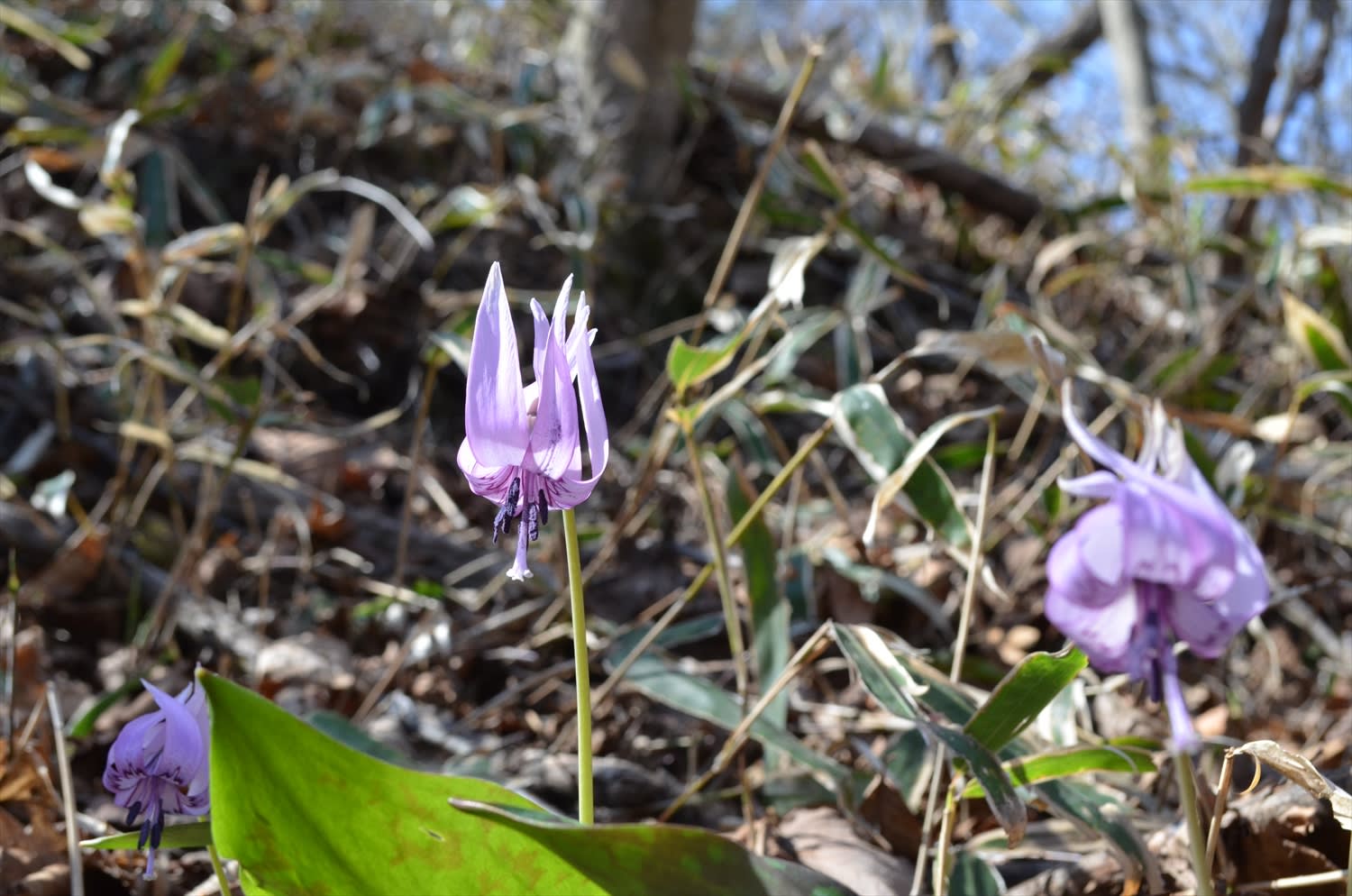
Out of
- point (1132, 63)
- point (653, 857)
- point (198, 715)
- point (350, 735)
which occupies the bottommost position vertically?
point (350, 735)

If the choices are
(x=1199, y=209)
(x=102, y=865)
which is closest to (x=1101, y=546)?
(x=102, y=865)

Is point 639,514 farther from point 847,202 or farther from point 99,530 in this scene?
point 99,530

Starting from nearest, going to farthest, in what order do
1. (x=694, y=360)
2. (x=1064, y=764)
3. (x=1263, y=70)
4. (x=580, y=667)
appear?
(x=580, y=667)
(x=1064, y=764)
(x=694, y=360)
(x=1263, y=70)

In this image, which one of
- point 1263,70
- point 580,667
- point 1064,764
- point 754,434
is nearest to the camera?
point 580,667

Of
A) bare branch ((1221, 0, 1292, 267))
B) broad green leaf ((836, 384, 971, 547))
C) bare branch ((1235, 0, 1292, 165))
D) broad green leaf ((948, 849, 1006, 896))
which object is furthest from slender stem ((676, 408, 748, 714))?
bare branch ((1235, 0, 1292, 165))

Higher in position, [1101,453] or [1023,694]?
[1101,453]

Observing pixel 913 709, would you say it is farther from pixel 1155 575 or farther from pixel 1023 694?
pixel 1155 575

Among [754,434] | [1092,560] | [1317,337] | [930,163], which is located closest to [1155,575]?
[1092,560]
